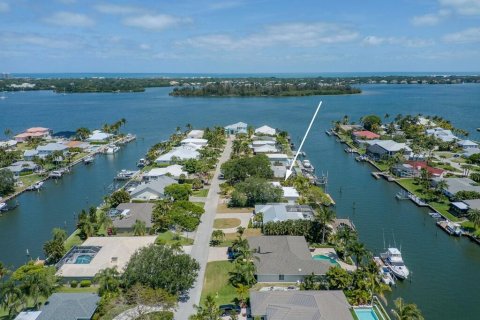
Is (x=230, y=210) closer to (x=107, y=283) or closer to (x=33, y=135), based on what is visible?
(x=107, y=283)

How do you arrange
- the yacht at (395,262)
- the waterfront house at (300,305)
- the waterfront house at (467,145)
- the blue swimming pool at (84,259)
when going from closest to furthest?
the waterfront house at (300,305) → the yacht at (395,262) → the blue swimming pool at (84,259) → the waterfront house at (467,145)

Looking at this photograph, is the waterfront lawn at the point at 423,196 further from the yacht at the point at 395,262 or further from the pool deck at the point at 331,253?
the pool deck at the point at 331,253

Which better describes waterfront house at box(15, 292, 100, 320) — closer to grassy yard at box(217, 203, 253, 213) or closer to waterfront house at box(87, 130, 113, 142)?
grassy yard at box(217, 203, 253, 213)

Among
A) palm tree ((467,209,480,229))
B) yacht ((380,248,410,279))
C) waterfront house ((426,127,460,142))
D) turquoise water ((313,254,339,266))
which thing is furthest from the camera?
waterfront house ((426,127,460,142))

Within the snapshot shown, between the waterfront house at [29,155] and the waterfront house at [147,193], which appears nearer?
the waterfront house at [147,193]

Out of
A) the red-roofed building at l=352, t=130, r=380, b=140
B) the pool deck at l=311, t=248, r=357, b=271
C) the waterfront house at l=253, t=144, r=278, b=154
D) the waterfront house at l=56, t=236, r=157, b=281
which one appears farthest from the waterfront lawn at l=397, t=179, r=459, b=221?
the waterfront house at l=56, t=236, r=157, b=281

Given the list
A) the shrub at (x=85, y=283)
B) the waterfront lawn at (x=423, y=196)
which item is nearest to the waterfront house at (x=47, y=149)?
the shrub at (x=85, y=283)

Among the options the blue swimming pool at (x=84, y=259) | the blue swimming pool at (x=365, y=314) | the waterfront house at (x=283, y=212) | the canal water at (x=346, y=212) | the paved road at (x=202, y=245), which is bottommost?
the canal water at (x=346, y=212)
